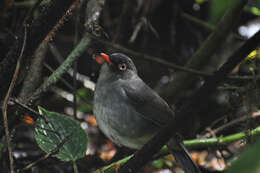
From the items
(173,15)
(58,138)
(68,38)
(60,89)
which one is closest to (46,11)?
(58,138)

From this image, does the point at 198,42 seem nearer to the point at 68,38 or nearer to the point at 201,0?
the point at 201,0

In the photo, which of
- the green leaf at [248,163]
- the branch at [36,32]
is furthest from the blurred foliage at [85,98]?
the green leaf at [248,163]

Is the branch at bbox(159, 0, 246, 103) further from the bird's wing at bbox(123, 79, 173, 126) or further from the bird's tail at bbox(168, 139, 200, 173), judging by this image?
the bird's tail at bbox(168, 139, 200, 173)

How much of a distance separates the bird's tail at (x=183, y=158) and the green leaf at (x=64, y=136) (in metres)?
1.02

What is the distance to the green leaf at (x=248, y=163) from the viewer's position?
533 mm

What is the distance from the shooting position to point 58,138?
2221 millimetres

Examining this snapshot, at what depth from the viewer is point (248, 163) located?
1.76 ft

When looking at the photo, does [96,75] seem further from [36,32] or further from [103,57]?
[36,32]

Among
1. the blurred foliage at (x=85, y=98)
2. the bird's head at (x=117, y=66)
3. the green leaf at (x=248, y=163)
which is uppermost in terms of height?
the green leaf at (x=248, y=163)

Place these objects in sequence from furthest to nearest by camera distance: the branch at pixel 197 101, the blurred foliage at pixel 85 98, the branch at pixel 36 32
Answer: the blurred foliage at pixel 85 98
the branch at pixel 36 32
the branch at pixel 197 101

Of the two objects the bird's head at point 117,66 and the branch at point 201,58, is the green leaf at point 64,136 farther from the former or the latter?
the branch at point 201,58

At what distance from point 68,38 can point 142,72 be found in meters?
1.13

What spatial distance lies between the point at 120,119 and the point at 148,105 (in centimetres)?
35

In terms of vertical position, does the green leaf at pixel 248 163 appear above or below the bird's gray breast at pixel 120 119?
above
